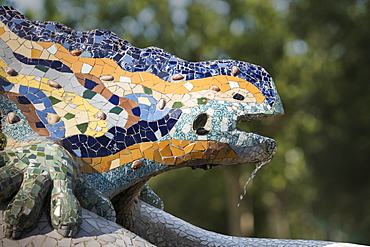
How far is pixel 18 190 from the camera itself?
3.92 m

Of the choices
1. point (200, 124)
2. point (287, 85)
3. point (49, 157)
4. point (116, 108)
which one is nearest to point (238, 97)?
point (200, 124)

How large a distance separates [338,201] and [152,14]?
800 cm

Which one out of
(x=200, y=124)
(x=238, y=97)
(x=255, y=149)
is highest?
(x=238, y=97)

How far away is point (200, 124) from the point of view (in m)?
4.74

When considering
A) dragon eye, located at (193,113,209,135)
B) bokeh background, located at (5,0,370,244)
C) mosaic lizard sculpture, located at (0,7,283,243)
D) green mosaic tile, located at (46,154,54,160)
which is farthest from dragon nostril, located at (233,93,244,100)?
bokeh background, located at (5,0,370,244)

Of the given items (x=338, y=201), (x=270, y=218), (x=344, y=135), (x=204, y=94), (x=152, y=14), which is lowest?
(x=270, y=218)

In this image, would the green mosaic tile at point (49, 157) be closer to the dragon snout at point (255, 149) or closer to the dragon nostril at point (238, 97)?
the dragon snout at point (255, 149)

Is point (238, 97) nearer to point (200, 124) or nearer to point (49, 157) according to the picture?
point (200, 124)

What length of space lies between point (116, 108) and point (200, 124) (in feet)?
2.40

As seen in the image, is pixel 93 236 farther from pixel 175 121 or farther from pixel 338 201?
pixel 338 201

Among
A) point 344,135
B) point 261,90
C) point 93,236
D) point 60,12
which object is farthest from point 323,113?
point 93,236

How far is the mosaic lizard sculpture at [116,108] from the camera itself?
15.1ft

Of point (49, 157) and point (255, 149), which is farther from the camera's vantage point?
point (255, 149)

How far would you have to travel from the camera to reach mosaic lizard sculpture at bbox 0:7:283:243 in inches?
181
